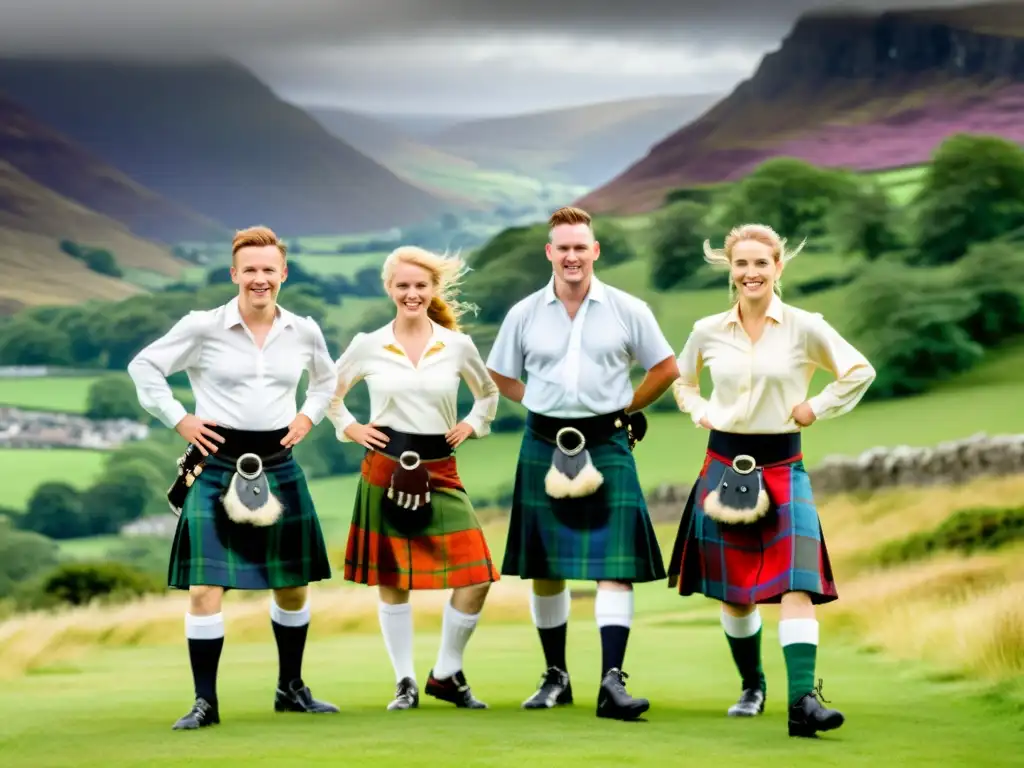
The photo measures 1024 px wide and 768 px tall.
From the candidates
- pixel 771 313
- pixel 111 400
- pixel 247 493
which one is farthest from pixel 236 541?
pixel 111 400

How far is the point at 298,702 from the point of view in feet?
23.6

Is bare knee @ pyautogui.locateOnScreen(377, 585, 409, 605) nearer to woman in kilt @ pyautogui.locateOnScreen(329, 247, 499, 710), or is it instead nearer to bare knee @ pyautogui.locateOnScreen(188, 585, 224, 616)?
woman in kilt @ pyautogui.locateOnScreen(329, 247, 499, 710)

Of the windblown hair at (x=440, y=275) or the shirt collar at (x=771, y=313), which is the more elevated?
the windblown hair at (x=440, y=275)

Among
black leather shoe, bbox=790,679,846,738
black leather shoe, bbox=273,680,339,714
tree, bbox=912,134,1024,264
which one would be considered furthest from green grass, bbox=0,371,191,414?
black leather shoe, bbox=790,679,846,738

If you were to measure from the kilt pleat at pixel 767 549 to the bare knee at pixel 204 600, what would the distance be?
1804mm

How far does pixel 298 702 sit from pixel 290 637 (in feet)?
0.91

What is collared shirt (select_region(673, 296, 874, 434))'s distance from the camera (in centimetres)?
654

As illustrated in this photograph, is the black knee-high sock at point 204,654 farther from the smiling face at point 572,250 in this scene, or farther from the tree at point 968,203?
the tree at point 968,203

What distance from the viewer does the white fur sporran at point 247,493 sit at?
22.3ft

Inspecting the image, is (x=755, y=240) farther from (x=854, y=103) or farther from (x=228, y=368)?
(x=854, y=103)

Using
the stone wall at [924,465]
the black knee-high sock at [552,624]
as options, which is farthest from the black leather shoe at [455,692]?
the stone wall at [924,465]

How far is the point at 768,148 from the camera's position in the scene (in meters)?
44.0

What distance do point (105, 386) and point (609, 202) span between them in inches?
490

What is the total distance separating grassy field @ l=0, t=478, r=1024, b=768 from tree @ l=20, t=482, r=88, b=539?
2314 cm
